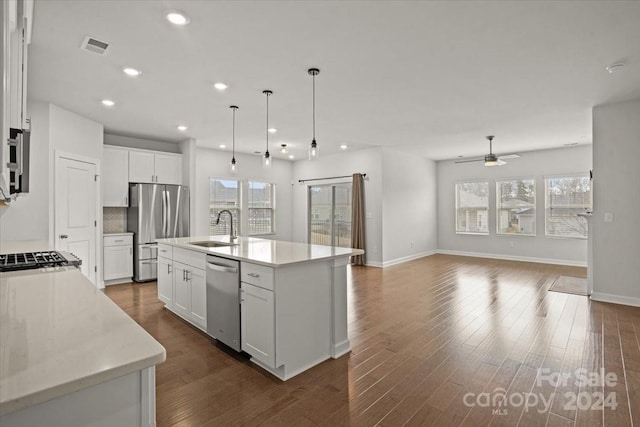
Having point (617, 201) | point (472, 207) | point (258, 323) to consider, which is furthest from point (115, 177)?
point (472, 207)

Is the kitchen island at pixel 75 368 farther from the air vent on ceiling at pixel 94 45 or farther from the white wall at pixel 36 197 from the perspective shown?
the white wall at pixel 36 197

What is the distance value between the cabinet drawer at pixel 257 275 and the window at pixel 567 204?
24.7 feet

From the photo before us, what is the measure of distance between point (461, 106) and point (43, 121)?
18.2 ft

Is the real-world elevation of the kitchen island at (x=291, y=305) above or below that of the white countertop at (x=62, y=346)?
below

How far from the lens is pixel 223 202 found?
7465 mm

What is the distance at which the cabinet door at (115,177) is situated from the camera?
556cm

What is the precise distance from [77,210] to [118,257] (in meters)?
1.14

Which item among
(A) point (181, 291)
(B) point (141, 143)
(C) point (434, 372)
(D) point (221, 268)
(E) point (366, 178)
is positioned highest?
(B) point (141, 143)

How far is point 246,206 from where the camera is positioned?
25.6 feet

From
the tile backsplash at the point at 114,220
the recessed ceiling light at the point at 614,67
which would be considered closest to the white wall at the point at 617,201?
the recessed ceiling light at the point at 614,67

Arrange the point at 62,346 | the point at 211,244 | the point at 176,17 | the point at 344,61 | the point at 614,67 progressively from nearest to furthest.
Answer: the point at 62,346
the point at 176,17
the point at 344,61
the point at 614,67
the point at 211,244

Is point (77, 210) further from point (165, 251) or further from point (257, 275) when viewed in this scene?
point (257, 275)

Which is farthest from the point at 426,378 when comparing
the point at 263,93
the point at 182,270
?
the point at 263,93

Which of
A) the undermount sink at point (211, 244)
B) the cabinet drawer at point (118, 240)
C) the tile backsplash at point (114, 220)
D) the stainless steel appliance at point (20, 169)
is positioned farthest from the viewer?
the tile backsplash at point (114, 220)
